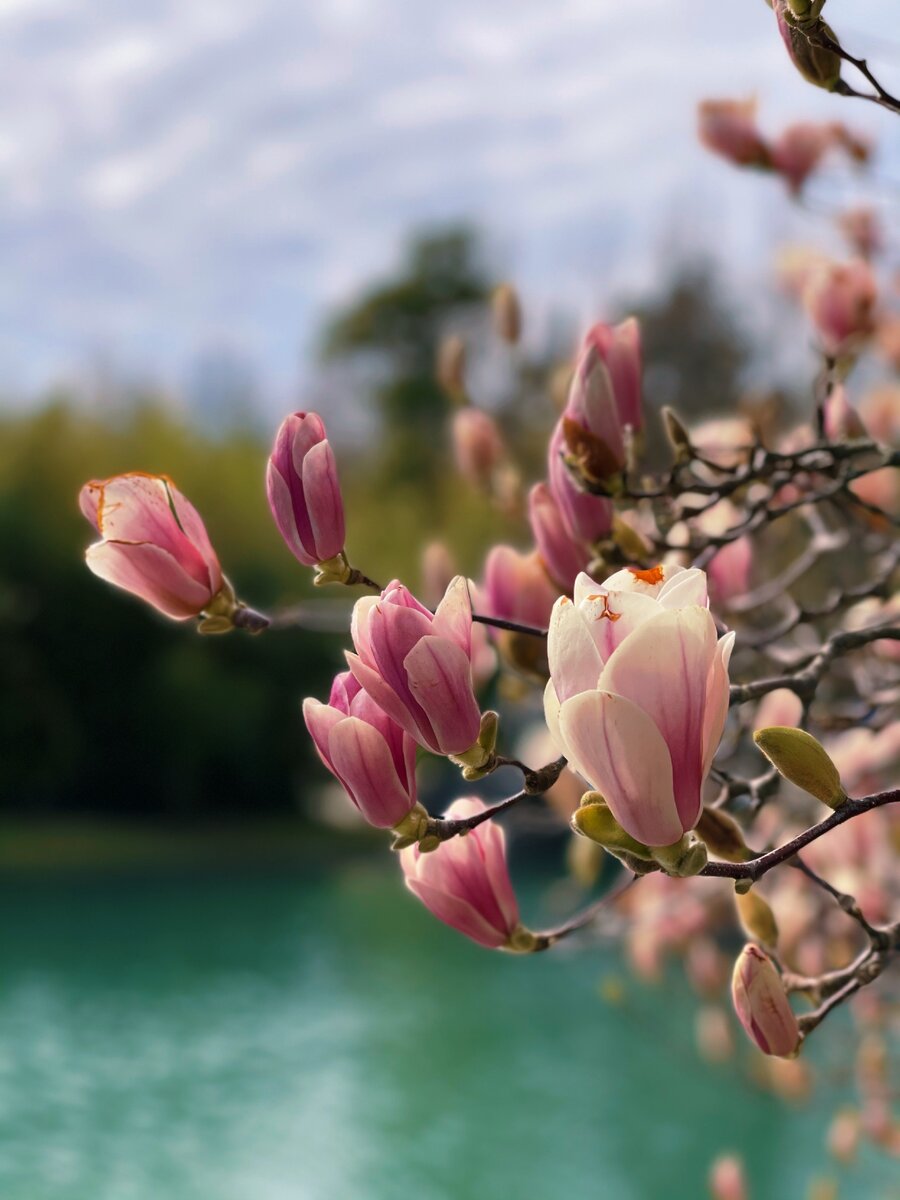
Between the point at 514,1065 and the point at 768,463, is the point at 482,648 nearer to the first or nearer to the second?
the point at 768,463

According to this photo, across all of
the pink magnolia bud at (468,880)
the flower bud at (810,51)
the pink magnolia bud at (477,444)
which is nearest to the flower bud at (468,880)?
the pink magnolia bud at (468,880)

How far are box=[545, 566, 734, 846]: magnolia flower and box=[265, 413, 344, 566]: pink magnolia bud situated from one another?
12cm

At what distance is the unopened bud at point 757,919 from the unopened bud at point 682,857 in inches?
5.0

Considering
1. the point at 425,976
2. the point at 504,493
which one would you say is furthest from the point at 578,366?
the point at 425,976

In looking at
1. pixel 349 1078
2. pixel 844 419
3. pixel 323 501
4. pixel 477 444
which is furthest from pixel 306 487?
pixel 349 1078

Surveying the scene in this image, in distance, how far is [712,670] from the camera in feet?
0.84

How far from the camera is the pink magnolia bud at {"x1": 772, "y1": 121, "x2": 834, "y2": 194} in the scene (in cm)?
78

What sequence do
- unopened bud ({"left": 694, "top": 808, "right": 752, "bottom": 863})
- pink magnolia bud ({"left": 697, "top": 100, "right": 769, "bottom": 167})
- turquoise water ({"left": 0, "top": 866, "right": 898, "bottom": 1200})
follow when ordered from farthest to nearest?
turquoise water ({"left": 0, "top": 866, "right": 898, "bottom": 1200}), pink magnolia bud ({"left": 697, "top": 100, "right": 769, "bottom": 167}), unopened bud ({"left": 694, "top": 808, "right": 752, "bottom": 863})

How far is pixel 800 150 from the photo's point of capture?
79 centimetres

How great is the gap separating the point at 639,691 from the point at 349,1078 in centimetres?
314

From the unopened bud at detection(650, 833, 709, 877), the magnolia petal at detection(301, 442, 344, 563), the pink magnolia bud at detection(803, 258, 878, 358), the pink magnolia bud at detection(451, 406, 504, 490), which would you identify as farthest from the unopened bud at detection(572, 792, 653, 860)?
the pink magnolia bud at detection(451, 406, 504, 490)

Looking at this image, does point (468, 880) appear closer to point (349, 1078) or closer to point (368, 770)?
point (368, 770)

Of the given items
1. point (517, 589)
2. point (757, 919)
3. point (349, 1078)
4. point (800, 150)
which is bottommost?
point (349, 1078)

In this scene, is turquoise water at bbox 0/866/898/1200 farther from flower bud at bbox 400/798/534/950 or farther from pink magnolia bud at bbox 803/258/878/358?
flower bud at bbox 400/798/534/950
